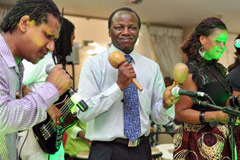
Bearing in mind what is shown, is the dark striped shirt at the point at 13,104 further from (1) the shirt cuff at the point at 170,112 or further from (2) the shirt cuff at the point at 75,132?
(2) the shirt cuff at the point at 75,132

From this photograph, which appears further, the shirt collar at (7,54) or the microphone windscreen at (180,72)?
the microphone windscreen at (180,72)

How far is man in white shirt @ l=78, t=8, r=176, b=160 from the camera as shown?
4.53 ft

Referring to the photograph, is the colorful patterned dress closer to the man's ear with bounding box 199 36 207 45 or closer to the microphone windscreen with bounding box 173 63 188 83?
the man's ear with bounding box 199 36 207 45

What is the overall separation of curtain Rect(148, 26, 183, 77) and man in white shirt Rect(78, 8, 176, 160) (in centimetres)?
585

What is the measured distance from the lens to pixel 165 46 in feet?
A: 24.7

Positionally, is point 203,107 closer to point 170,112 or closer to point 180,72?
point 170,112

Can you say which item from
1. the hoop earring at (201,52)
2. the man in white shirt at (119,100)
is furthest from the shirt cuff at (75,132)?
the hoop earring at (201,52)

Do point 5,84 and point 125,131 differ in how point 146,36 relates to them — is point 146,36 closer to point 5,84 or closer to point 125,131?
point 125,131

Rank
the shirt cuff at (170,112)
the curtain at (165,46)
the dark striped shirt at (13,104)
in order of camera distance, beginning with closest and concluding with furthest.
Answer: the dark striped shirt at (13,104) < the shirt cuff at (170,112) < the curtain at (165,46)

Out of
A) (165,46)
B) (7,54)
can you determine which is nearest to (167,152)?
(7,54)

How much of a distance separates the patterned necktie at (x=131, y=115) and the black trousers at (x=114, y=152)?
0.06 metres

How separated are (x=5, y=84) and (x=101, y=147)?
681mm

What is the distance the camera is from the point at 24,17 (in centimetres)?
98

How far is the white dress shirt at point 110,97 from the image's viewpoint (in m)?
1.39
